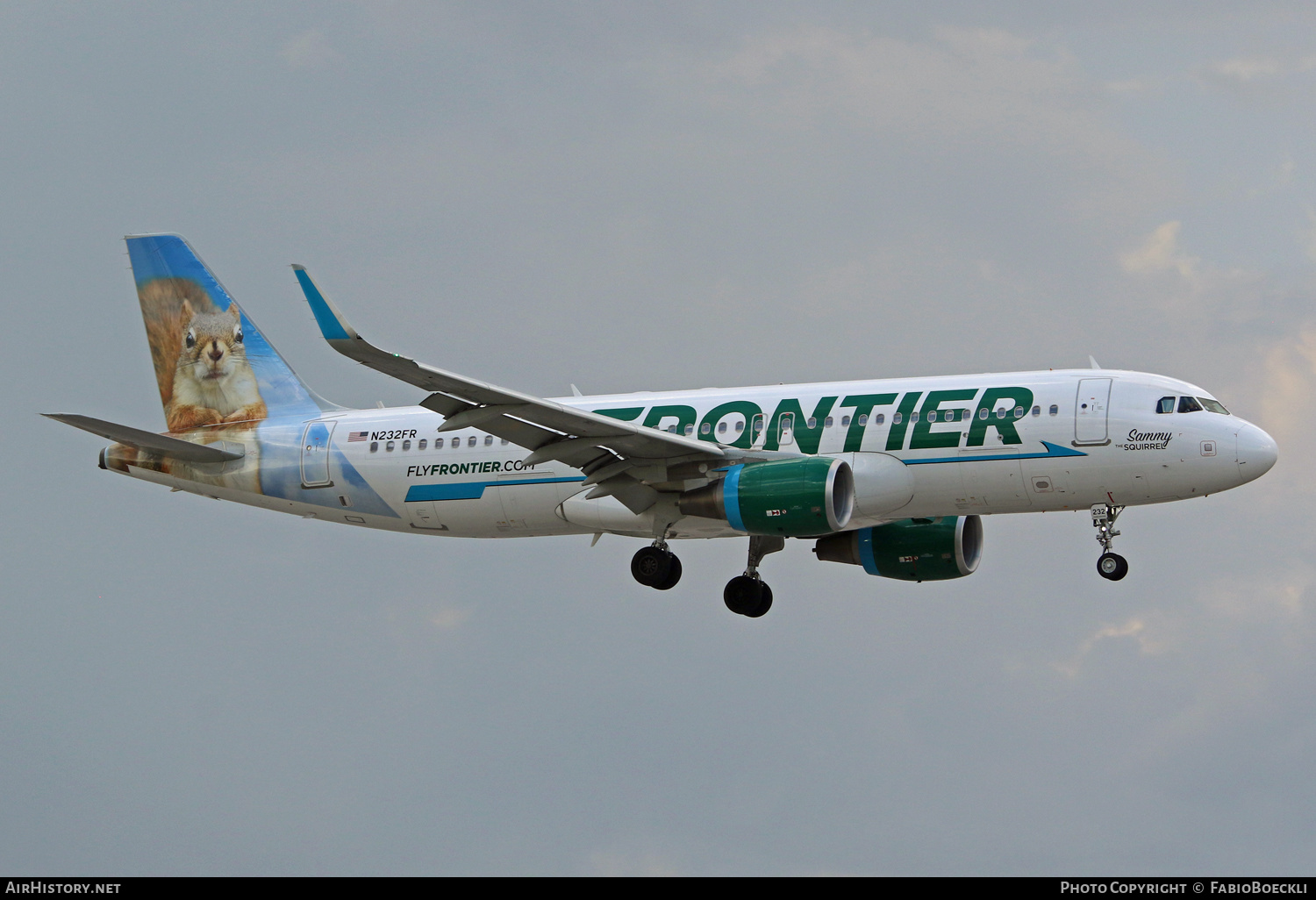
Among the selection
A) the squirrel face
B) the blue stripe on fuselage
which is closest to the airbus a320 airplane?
the blue stripe on fuselage

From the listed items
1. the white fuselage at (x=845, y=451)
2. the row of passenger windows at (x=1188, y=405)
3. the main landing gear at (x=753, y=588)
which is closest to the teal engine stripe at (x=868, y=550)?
the main landing gear at (x=753, y=588)

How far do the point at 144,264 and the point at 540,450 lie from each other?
14640 mm

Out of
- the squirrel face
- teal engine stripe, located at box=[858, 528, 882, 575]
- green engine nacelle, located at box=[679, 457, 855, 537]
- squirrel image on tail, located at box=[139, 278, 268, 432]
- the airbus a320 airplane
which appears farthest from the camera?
the squirrel face

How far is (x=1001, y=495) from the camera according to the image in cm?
3309

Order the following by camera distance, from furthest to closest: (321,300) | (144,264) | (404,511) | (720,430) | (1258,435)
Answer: (144,264), (404,511), (720,430), (1258,435), (321,300)

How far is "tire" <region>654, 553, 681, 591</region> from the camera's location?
36906 mm

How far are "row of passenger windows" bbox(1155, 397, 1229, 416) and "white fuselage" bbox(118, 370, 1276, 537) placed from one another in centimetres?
11

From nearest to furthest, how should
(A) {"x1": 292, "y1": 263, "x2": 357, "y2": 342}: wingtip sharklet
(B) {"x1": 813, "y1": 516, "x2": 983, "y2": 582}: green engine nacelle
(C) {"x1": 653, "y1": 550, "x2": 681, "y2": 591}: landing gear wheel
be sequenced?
(A) {"x1": 292, "y1": 263, "x2": 357, "y2": 342}: wingtip sharklet, (C) {"x1": 653, "y1": 550, "x2": 681, "y2": 591}: landing gear wheel, (B) {"x1": 813, "y1": 516, "x2": 983, "y2": 582}: green engine nacelle

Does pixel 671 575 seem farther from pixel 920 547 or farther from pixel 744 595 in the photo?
pixel 920 547

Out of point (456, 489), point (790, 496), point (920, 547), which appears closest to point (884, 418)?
point (790, 496)

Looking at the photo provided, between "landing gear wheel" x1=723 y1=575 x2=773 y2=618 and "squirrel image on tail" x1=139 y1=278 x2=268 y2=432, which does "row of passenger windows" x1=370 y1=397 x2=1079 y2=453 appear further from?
"squirrel image on tail" x1=139 y1=278 x2=268 y2=432

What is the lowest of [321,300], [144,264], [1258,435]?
[321,300]

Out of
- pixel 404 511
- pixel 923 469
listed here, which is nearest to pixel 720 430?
pixel 923 469

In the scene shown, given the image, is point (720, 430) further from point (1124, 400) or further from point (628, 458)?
point (1124, 400)
